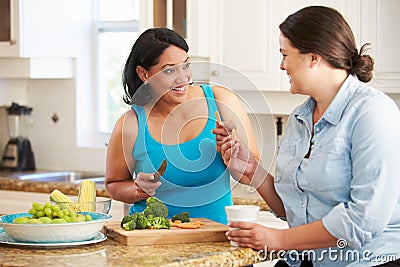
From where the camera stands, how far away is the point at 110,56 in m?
5.01

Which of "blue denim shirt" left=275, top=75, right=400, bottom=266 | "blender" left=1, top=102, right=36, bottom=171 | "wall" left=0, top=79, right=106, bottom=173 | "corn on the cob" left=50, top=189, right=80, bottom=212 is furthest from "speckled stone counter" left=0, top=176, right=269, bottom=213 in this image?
"blue denim shirt" left=275, top=75, right=400, bottom=266

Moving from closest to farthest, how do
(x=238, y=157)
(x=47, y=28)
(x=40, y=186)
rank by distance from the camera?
(x=238, y=157) → (x=40, y=186) → (x=47, y=28)

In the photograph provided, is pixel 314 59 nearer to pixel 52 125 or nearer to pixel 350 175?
pixel 350 175

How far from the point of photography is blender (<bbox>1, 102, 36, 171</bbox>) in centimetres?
492

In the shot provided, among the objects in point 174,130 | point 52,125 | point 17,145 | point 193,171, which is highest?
point 174,130

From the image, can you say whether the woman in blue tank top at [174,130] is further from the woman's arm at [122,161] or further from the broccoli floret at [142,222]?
the broccoli floret at [142,222]

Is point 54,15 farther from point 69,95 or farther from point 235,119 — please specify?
point 235,119

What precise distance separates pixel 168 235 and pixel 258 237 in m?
0.25

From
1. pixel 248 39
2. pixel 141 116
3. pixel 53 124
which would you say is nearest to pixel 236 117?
pixel 141 116

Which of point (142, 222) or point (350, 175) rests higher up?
point (350, 175)

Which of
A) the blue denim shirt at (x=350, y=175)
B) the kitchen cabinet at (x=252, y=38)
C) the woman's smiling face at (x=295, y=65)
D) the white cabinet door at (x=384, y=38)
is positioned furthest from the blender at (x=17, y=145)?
the woman's smiling face at (x=295, y=65)

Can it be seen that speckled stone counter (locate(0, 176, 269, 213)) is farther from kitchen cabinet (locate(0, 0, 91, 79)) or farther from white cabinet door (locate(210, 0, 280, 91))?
white cabinet door (locate(210, 0, 280, 91))

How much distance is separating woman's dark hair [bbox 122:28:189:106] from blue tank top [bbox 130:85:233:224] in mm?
152

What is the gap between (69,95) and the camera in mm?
4969
